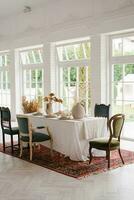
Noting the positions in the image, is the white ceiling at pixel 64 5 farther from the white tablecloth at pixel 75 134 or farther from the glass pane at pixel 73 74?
the white tablecloth at pixel 75 134

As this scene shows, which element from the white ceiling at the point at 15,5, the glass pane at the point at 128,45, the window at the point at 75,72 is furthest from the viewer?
the white ceiling at the point at 15,5

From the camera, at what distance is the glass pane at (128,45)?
7000 mm

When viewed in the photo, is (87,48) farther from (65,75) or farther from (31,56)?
(31,56)

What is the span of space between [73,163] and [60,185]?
107 cm

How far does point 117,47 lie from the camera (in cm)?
734

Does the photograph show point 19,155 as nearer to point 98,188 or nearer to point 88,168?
point 88,168

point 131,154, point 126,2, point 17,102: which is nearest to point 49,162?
point 131,154

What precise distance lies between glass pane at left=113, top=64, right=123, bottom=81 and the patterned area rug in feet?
6.81

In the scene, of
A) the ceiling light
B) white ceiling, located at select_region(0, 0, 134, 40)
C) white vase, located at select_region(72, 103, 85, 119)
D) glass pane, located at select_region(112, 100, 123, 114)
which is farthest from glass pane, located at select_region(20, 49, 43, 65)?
white vase, located at select_region(72, 103, 85, 119)

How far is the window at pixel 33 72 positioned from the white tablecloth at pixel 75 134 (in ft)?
13.8

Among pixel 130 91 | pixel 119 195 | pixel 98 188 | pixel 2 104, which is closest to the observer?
pixel 119 195

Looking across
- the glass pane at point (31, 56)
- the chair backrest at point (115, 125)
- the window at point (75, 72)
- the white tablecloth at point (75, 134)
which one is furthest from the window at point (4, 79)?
the chair backrest at point (115, 125)

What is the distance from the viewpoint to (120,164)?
203 inches

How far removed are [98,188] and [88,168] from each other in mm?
873
